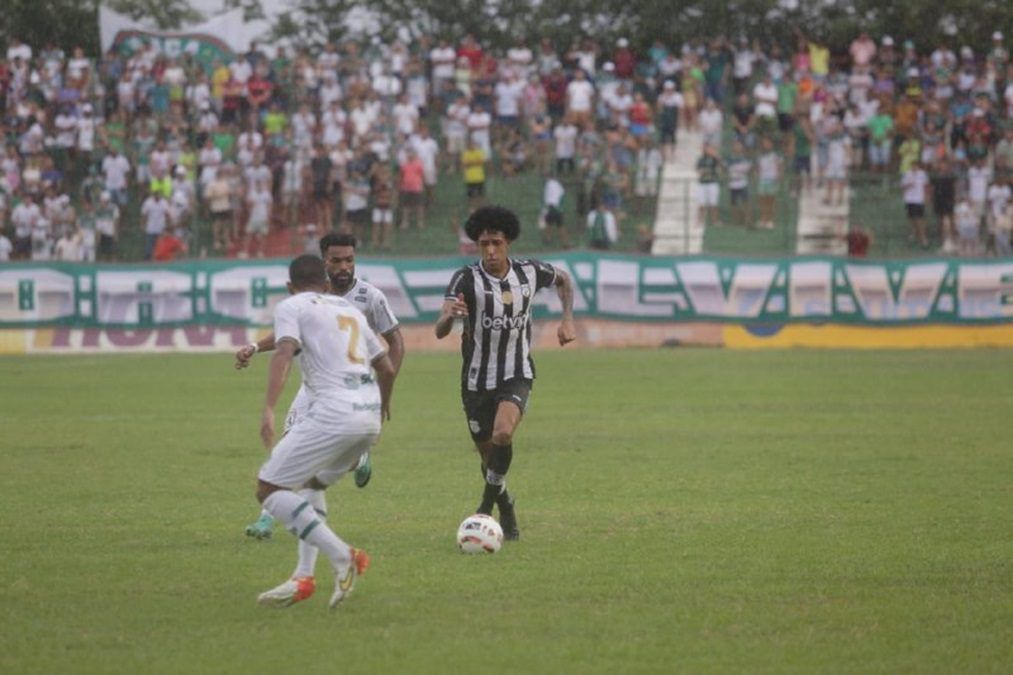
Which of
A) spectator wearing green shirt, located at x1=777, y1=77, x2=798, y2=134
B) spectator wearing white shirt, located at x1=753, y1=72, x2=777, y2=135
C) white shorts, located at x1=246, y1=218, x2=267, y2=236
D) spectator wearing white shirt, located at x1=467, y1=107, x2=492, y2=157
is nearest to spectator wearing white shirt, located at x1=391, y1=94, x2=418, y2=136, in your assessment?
spectator wearing white shirt, located at x1=467, y1=107, x2=492, y2=157

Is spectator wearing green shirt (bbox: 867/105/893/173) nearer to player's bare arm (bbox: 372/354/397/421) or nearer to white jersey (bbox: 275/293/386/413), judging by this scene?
player's bare arm (bbox: 372/354/397/421)

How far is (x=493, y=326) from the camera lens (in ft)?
38.9

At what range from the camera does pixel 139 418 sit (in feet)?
68.2

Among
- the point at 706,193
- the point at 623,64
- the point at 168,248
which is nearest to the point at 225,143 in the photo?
the point at 168,248

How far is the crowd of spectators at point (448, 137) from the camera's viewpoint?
1375 inches

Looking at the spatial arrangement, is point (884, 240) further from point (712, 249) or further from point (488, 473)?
point (488, 473)

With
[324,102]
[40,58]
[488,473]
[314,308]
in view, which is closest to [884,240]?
[324,102]

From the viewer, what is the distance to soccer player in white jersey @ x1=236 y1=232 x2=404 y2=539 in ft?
36.2

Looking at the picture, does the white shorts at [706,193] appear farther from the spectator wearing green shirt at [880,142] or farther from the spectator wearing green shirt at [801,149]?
the spectator wearing green shirt at [880,142]

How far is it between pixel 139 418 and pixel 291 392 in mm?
5382

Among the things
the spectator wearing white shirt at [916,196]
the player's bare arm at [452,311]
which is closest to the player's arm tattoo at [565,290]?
the player's bare arm at [452,311]

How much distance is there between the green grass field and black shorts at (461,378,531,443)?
0.84 m

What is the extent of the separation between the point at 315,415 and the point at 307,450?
0.20 meters

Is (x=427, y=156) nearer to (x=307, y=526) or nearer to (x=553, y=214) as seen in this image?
(x=553, y=214)
